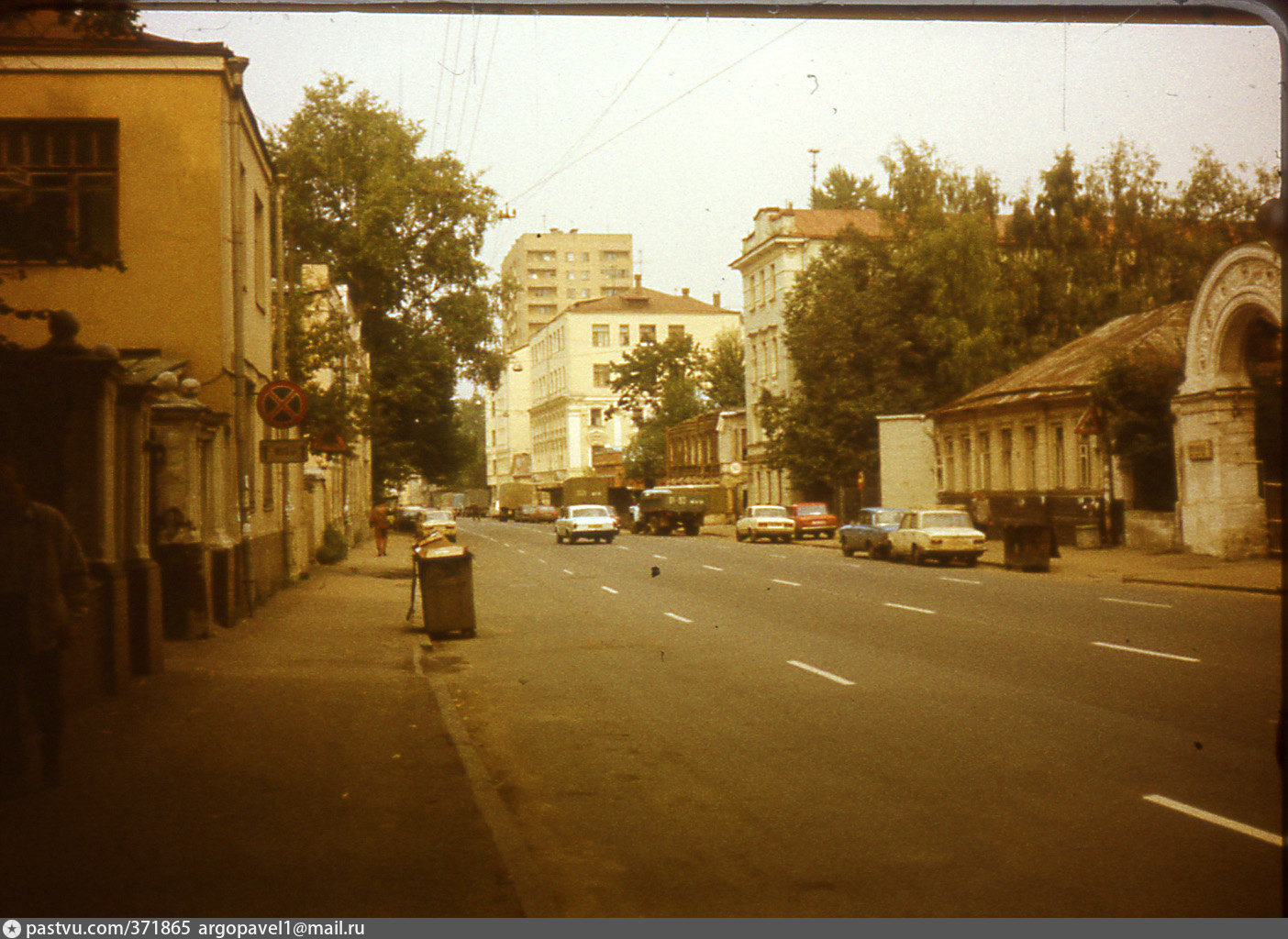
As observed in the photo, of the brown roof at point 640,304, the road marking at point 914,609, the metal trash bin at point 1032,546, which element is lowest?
the road marking at point 914,609

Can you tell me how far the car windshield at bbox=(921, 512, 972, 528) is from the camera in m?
32.6

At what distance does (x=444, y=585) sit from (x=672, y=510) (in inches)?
1698

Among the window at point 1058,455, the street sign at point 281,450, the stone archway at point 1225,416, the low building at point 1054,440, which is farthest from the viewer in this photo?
the window at point 1058,455

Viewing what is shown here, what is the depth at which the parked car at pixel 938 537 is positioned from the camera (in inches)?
1254

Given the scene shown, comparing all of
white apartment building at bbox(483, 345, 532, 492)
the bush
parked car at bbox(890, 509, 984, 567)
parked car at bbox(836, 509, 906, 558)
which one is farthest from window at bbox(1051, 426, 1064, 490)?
white apartment building at bbox(483, 345, 532, 492)

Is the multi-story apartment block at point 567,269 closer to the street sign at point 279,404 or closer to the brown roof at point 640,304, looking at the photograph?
the brown roof at point 640,304

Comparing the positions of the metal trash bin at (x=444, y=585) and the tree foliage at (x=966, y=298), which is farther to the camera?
the tree foliage at (x=966, y=298)

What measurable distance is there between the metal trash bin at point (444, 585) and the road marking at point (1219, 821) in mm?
11298

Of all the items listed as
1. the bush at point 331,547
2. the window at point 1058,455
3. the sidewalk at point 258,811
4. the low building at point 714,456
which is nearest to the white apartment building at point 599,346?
the low building at point 714,456

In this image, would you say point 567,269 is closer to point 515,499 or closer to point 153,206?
point 515,499

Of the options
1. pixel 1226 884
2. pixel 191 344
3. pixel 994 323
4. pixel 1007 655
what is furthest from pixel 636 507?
pixel 1226 884

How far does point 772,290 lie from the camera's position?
226ft

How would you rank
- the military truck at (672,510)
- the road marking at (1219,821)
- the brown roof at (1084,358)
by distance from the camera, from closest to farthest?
the road marking at (1219,821) < the brown roof at (1084,358) < the military truck at (672,510)

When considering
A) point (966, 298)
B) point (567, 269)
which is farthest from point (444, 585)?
point (567, 269)
